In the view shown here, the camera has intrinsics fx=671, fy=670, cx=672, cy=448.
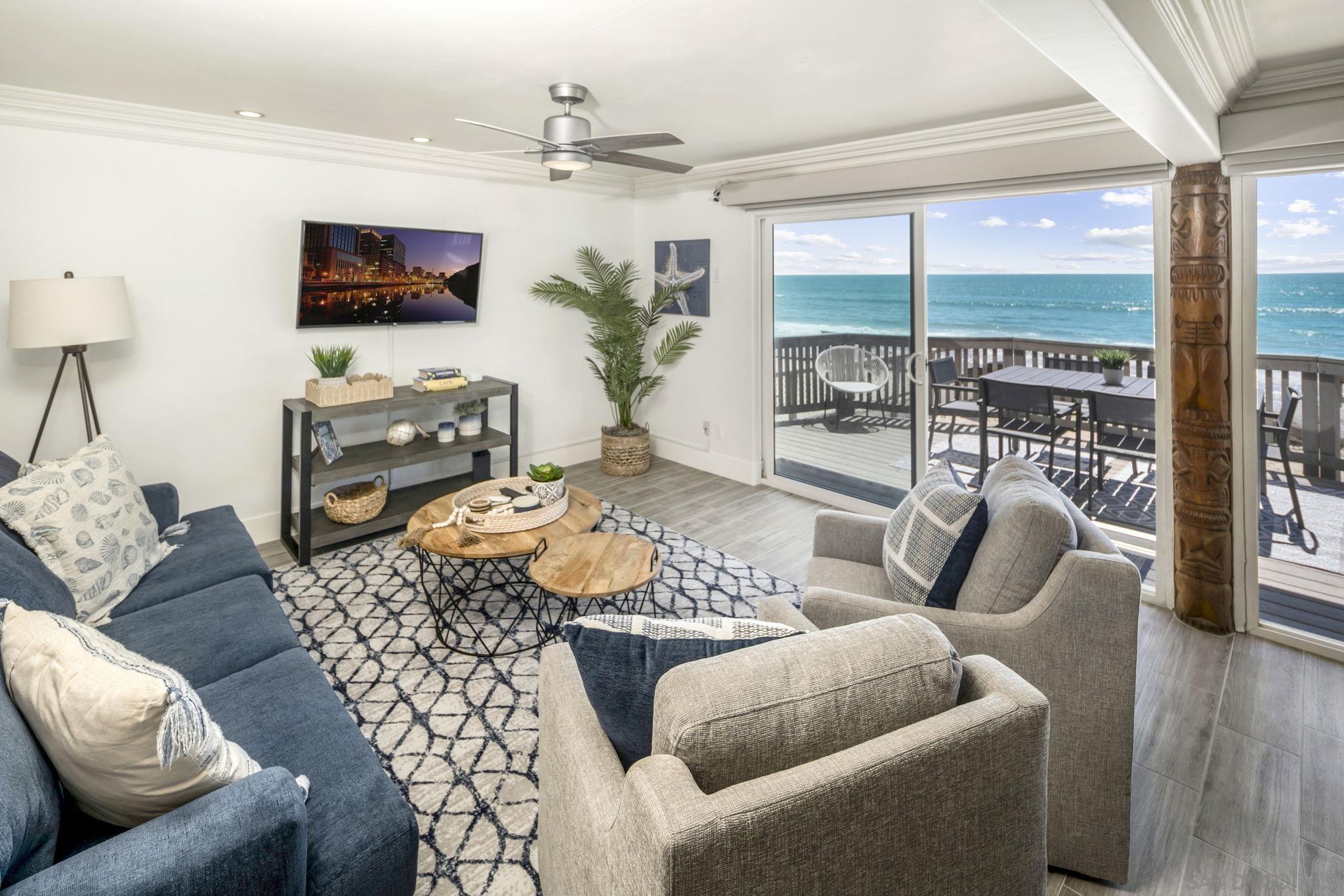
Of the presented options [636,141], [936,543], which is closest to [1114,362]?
[936,543]

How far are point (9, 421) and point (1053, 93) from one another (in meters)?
5.01

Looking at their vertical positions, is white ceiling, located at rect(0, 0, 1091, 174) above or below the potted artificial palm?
above

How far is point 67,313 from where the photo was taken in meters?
2.86

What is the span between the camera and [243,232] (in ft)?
12.1

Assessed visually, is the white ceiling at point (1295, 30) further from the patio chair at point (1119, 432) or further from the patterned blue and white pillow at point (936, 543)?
the patterned blue and white pillow at point (936, 543)

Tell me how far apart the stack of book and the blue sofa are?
6.88ft

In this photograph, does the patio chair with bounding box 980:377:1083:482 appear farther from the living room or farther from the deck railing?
the deck railing

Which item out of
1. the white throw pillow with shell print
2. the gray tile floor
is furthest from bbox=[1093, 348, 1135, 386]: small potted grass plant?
the white throw pillow with shell print

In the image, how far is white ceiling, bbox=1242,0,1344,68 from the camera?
76.6 inches

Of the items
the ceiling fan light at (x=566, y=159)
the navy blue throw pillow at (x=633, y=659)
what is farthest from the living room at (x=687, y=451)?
the ceiling fan light at (x=566, y=159)

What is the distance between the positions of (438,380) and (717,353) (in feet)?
6.69

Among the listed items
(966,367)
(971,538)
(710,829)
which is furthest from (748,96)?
(710,829)

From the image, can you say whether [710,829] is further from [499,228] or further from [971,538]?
[499,228]

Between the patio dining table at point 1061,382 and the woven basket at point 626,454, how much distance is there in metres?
2.44
